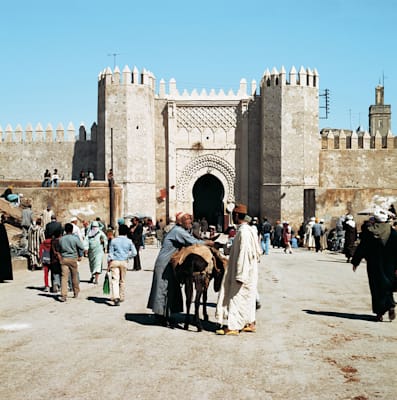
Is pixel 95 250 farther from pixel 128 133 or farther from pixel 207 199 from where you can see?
pixel 207 199

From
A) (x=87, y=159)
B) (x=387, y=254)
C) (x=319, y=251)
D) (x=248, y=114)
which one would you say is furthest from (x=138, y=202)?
(x=387, y=254)

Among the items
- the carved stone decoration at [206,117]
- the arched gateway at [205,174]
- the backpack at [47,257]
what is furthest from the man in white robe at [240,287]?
the carved stone decoration at [206,117]

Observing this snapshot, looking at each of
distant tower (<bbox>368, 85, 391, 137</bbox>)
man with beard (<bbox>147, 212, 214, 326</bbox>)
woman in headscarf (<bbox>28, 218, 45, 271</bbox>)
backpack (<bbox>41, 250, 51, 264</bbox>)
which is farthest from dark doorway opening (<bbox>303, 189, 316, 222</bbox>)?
distant tower (<bbox>368, 85, 391, 137</bbox>)

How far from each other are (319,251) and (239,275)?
14.4 meters

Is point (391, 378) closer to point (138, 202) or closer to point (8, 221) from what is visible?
point (8, 221)

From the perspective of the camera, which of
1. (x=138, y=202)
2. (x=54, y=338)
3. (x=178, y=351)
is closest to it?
(x=178, y=351)

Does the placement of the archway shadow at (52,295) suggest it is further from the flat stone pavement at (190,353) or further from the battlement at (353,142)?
the battlement at (353,142)

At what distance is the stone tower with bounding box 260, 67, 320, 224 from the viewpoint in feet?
92.9

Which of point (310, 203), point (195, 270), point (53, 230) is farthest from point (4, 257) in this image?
point (310, 203)

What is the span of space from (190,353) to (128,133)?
22815mm

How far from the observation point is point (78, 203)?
22.2m

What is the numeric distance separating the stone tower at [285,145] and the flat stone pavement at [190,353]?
18.7 m

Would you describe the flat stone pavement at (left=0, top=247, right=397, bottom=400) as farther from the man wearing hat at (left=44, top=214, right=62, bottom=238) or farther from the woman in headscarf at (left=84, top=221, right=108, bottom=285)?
the woman in headscarf at (left=84, top=221, right=108, bottom=285)

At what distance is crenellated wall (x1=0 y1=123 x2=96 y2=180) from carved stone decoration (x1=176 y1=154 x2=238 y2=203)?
4073 millimetres
